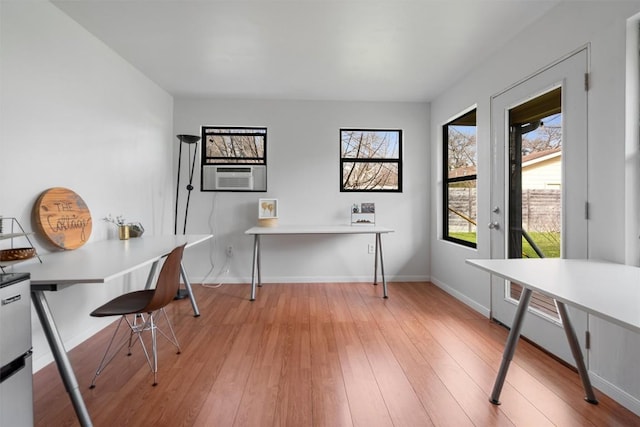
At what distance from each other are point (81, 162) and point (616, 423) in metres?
3.65

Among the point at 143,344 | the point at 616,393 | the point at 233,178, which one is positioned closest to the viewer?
the point at 616,393

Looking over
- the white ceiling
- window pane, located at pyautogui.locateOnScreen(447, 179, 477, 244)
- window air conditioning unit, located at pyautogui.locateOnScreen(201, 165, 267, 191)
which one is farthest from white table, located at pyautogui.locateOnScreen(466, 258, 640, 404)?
window air conditioning unit, located at pyautogui.locateOnScreen(201, 165, 267, 191)

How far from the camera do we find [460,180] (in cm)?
336

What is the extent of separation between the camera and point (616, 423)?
143 cm

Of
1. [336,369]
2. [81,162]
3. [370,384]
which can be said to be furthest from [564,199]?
[81,162]

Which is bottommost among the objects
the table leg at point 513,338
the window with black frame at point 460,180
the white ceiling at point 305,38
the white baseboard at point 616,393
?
the white baseboard at point 616,393

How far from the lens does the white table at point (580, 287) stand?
3.07ft

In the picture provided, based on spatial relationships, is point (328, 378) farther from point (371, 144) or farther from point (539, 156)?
point (371, 144)

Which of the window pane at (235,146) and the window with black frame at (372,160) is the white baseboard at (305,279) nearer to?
the window with black frame at (372,160)

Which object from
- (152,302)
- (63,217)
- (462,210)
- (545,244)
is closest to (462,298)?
(462,210)

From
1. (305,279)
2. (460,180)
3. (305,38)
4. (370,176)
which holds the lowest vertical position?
(305,279)

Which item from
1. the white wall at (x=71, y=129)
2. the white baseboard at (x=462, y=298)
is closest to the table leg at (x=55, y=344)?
the white wall at (x=71, y=129)

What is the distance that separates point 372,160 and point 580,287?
9.85ft

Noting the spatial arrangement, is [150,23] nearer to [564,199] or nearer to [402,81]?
[402,81]
